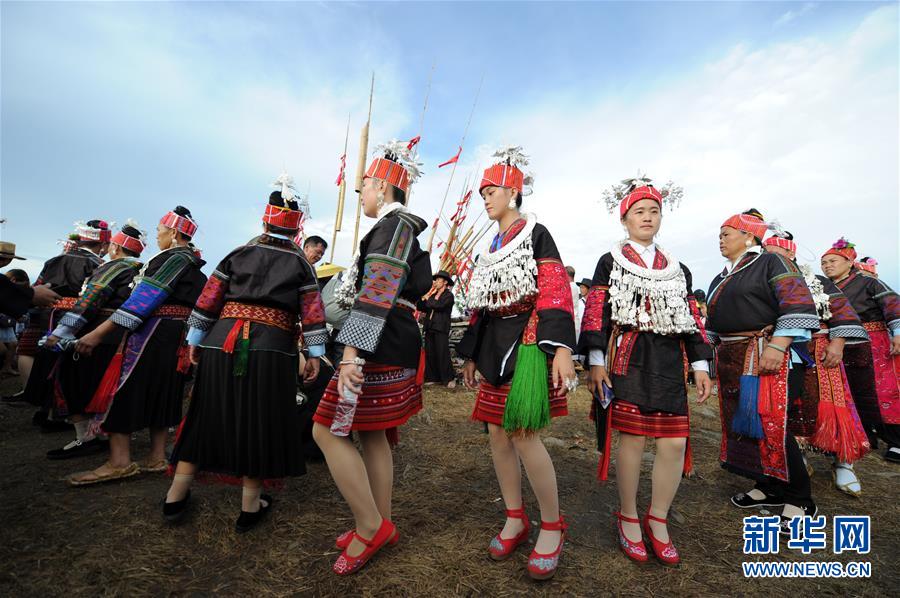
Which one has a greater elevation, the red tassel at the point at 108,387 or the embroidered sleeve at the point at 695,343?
the embroidered sleeve at the point at 695,343

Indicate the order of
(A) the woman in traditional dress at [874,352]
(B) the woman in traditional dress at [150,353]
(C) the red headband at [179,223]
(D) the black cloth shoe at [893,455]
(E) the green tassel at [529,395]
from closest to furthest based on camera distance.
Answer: (E) the green tassel at [529,395] < (B) the woman in traditional dress at [150,353] < (C) the red headband at [179,223] < (A) the woman in traditional dress at [874,352] < (D) the black cloth shoe at [893,455]

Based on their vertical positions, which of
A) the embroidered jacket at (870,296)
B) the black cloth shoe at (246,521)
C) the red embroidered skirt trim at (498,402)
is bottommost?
the black cloth shoe at (246,521)

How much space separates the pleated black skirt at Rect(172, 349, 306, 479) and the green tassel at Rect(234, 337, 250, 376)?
2 cm

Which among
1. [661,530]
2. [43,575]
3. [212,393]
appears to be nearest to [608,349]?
[661,530]

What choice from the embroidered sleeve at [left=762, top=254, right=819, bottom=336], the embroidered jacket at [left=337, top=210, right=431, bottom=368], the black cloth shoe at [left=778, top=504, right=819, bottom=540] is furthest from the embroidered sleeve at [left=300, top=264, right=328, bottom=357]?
the black cloth shoe at [left=778, top=504, right=819, bottom=540]

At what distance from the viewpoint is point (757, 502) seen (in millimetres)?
3170

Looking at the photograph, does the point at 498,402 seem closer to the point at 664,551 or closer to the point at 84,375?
the point at 664,551

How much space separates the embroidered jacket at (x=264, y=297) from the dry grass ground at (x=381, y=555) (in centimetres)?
113

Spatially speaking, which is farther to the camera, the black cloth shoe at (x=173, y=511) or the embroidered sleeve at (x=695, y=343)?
the black cloth shoe at (x=173, y=511)

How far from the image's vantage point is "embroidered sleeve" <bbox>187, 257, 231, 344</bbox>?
2.60 m

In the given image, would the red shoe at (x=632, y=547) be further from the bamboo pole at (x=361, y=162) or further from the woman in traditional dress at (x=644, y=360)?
the bamboo pole at (x=361, y=162)

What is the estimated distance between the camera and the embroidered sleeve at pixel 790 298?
2.67m

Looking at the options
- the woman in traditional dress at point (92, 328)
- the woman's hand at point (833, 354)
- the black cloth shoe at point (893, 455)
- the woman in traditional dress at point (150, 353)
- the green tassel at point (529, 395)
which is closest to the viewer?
the green tassel at point (529, 395)

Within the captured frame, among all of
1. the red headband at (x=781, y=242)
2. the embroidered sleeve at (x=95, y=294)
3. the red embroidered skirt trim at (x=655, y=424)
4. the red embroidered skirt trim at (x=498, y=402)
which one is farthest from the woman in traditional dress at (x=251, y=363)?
the red headband at (x=781, y=242)
